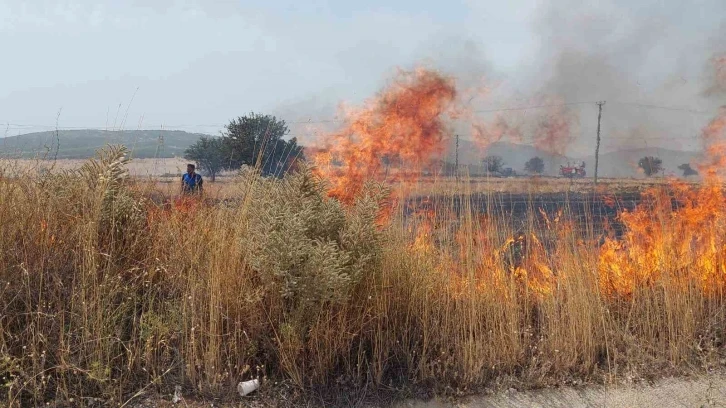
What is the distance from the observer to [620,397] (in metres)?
3.81

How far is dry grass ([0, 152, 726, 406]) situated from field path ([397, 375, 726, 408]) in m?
0.12

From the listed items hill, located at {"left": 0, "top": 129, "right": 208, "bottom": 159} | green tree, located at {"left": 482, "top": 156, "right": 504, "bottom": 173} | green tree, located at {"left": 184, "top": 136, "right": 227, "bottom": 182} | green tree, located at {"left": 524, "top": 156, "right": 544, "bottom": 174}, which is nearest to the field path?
green tree, located at {"left": 482, "top": 156, "right": 504, "bottom": 173}

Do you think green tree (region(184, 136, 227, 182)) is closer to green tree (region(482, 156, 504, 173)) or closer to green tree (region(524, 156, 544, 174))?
green tree (region(524, 156, 544, 174))

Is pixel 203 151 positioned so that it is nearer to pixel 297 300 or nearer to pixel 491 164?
pixel 491 164

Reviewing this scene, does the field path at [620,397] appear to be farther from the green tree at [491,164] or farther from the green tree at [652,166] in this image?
the green tree at [652,166]

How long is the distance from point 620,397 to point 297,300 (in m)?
2.35

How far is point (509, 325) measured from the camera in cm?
400

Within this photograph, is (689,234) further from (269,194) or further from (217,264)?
(217,264)

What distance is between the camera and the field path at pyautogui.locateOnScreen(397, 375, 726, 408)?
3617 millimetres

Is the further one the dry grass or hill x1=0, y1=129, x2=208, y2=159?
hill x1=0, y1=129, x2=208, y2=159

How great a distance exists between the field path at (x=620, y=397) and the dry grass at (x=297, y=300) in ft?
0.38

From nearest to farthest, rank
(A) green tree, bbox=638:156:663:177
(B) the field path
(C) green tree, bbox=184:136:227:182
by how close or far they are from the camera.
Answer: (B) the field path, (A) green tree, bbox=638:156:663:177, (C) green tree, bbox=184:136:227:182

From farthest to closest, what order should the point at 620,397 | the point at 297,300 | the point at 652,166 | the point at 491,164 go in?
the point at 652,166, the point at 491,164, the point at 620,397, the point at 297,300

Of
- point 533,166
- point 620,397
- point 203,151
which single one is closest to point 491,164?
point 620,397
